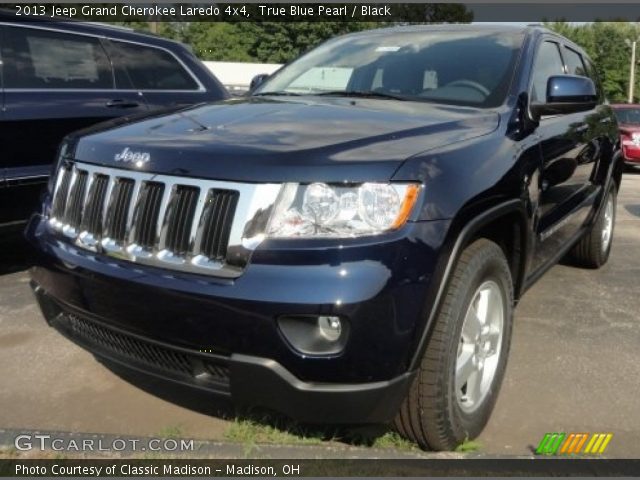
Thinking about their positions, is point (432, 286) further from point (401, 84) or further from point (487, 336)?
point (401, 84)

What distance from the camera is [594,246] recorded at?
5184mm

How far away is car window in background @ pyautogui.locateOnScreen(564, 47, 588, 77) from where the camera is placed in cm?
436

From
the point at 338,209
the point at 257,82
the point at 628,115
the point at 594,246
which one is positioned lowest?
the point at 628,115

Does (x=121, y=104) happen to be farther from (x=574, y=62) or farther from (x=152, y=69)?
(x=574, y=62)

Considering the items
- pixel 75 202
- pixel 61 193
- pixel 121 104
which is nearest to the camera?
pixel 75 202

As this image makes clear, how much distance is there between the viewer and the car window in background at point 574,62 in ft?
14.3

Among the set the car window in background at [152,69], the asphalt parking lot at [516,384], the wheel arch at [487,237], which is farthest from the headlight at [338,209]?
the car window in background at [152,69]

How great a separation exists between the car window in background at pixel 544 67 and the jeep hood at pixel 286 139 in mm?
618

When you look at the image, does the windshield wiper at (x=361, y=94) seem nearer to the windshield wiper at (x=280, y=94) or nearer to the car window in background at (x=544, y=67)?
the windshield wiper at (x=280, y=94)

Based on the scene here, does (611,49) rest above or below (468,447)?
below

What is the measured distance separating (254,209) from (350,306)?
458mm

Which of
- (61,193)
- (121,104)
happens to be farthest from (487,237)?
(121,104)

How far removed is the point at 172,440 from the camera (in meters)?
2.60

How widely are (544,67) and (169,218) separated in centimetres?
245
